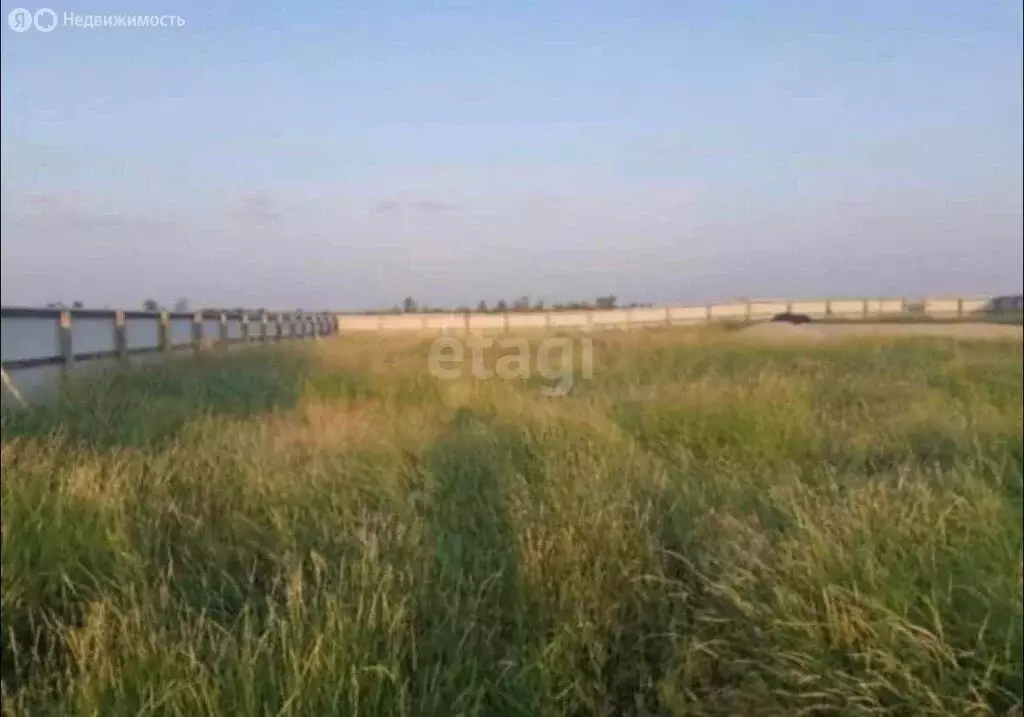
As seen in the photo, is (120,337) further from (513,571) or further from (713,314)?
(713,314)

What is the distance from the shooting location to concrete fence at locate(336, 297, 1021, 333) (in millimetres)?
52750

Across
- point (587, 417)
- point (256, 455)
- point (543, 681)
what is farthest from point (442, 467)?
point (543, 681)

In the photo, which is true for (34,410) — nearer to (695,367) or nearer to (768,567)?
(768,567)

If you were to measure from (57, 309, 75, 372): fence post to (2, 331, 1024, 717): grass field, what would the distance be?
16.2 ft

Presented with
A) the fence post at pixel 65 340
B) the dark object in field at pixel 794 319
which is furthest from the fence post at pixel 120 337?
the dark object in field at pixel 794 319

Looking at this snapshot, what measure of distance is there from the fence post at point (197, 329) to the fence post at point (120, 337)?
491 centimetres

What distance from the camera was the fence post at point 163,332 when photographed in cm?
1752

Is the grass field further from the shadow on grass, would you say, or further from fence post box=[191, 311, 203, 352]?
fence post box=[191, 311, 203, 352]

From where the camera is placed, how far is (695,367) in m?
15.5

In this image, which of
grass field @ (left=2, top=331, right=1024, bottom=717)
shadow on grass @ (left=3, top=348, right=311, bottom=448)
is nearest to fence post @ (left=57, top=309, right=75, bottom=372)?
shadow on grass @ (left=3, top=348, right=311, bottom=448)

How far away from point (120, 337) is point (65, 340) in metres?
2.55

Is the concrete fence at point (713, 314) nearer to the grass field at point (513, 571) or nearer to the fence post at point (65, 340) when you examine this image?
the fence post at point (65, 340)

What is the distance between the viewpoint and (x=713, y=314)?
6706 centimetres

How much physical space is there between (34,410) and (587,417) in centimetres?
440
